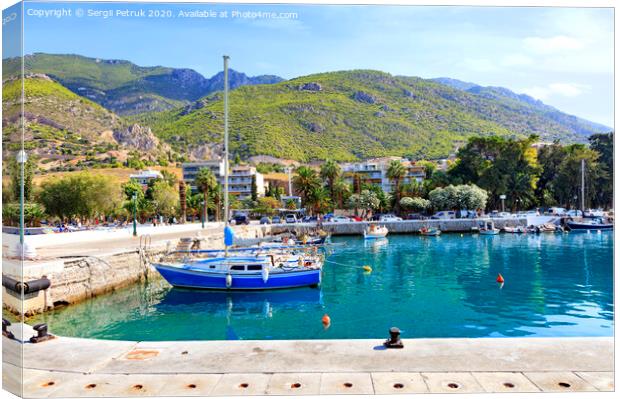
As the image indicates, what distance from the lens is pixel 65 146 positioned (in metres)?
92.6

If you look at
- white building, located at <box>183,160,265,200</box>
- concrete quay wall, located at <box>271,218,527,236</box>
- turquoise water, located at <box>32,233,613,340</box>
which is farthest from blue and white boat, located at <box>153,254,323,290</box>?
white building, located at <box>183,160,265,200</box>

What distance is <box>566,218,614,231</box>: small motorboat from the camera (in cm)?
5759

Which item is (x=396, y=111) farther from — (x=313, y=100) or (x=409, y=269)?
(x=409, y=269)

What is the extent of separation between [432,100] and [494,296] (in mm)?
108158

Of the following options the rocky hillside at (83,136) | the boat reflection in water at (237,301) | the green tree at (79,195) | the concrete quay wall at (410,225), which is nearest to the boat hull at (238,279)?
the boat reflection in water at (237,301)

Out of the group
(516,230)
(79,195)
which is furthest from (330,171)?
(79,195)

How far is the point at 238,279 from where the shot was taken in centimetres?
2281

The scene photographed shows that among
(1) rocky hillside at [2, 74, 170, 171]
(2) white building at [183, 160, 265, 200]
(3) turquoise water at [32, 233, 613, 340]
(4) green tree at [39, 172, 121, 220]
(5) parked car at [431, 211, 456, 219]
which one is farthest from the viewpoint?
(2) white building at [183, 160, 265, 200]

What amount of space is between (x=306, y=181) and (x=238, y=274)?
51306mm

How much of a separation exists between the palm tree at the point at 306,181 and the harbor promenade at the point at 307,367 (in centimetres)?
6472

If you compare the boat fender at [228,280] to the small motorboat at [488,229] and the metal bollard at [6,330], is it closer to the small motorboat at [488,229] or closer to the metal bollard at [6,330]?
the metal bollard at [6,330]

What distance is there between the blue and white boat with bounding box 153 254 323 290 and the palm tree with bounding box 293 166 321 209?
160 ft

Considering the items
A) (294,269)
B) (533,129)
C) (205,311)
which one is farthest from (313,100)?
(533,129)

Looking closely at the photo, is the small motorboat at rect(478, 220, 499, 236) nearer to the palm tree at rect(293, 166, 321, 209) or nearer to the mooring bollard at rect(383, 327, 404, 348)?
the palm tree at rect(293, 166, 321, 209)
